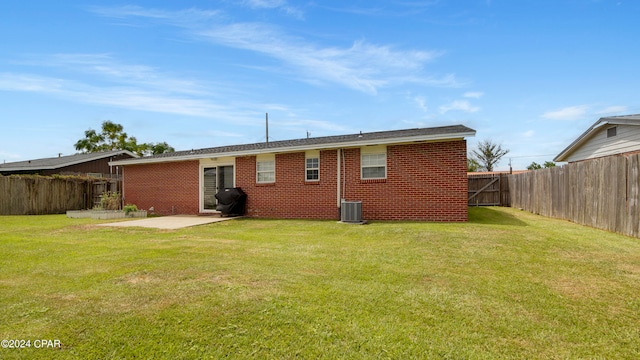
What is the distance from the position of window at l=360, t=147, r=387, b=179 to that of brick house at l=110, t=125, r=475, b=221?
0.03 metres

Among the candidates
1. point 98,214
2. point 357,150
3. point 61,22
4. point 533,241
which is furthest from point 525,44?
point 98,214

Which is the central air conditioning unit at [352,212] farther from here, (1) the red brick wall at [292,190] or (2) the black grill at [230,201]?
(2) the black grill at [230,201]

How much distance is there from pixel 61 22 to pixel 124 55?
2049 millimetres

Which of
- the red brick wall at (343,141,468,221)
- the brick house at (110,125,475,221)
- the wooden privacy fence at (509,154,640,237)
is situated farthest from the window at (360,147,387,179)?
the wooden privacy fence at (509,154,640,237)

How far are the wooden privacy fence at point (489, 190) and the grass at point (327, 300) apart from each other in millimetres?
12832

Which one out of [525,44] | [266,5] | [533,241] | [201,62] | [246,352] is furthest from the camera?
[201,62]

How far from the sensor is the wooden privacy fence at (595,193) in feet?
23.2

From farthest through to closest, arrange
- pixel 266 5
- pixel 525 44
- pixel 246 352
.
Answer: pixel 525 44 → pixel 266 5 → pixel 246 352

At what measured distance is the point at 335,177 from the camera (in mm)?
11312

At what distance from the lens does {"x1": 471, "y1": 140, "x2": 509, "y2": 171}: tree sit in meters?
45.6

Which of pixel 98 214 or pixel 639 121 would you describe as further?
pixel 98 214

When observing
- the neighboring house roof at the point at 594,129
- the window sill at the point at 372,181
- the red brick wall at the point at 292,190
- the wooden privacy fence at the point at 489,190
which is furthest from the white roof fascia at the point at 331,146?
→ the wooden privacy fence at the point at 489,190

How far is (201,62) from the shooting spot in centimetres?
1285

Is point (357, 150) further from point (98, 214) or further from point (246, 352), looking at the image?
point (98, 214)
